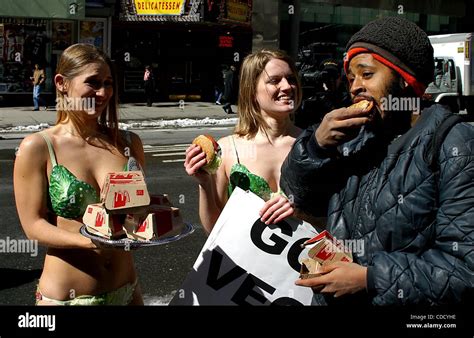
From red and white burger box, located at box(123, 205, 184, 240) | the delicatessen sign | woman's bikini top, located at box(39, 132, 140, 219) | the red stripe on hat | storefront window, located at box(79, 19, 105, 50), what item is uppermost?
the delicatessen sign

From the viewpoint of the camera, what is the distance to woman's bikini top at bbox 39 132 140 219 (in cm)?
291

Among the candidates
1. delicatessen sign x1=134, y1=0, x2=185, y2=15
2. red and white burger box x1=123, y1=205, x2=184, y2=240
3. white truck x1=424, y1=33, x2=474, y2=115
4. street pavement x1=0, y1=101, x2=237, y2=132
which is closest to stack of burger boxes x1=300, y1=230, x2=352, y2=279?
red and white burger box x1=123, y1=205, x2=184, y2=240

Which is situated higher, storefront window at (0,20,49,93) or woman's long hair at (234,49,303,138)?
storefront window at (0,20,49,93)

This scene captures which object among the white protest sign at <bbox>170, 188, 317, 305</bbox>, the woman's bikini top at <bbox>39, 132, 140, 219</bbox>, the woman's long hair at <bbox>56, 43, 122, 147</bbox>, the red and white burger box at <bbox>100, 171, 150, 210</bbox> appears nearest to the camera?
the red and white burger box at <bbox>100, 171, 150, 210</bbox>

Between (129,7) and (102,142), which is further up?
(129,7)

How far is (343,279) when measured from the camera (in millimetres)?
1981

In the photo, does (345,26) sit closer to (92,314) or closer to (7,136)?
(7,136)

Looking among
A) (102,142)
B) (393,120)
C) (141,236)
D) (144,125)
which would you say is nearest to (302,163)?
(393,120)

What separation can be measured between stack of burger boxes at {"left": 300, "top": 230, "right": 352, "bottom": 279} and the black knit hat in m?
0.56

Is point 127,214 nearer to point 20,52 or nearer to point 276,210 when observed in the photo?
point 276,210

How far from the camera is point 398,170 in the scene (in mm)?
1980

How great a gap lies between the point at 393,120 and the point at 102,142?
1.60m

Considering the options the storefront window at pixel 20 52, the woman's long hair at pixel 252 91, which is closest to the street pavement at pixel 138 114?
the storefront window at pixel 20 52

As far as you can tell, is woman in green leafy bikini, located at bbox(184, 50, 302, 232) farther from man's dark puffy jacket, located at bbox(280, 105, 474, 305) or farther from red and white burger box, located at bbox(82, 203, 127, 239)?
man's dark puffy jacket, located at bbox(280, 105, 474, 305)
